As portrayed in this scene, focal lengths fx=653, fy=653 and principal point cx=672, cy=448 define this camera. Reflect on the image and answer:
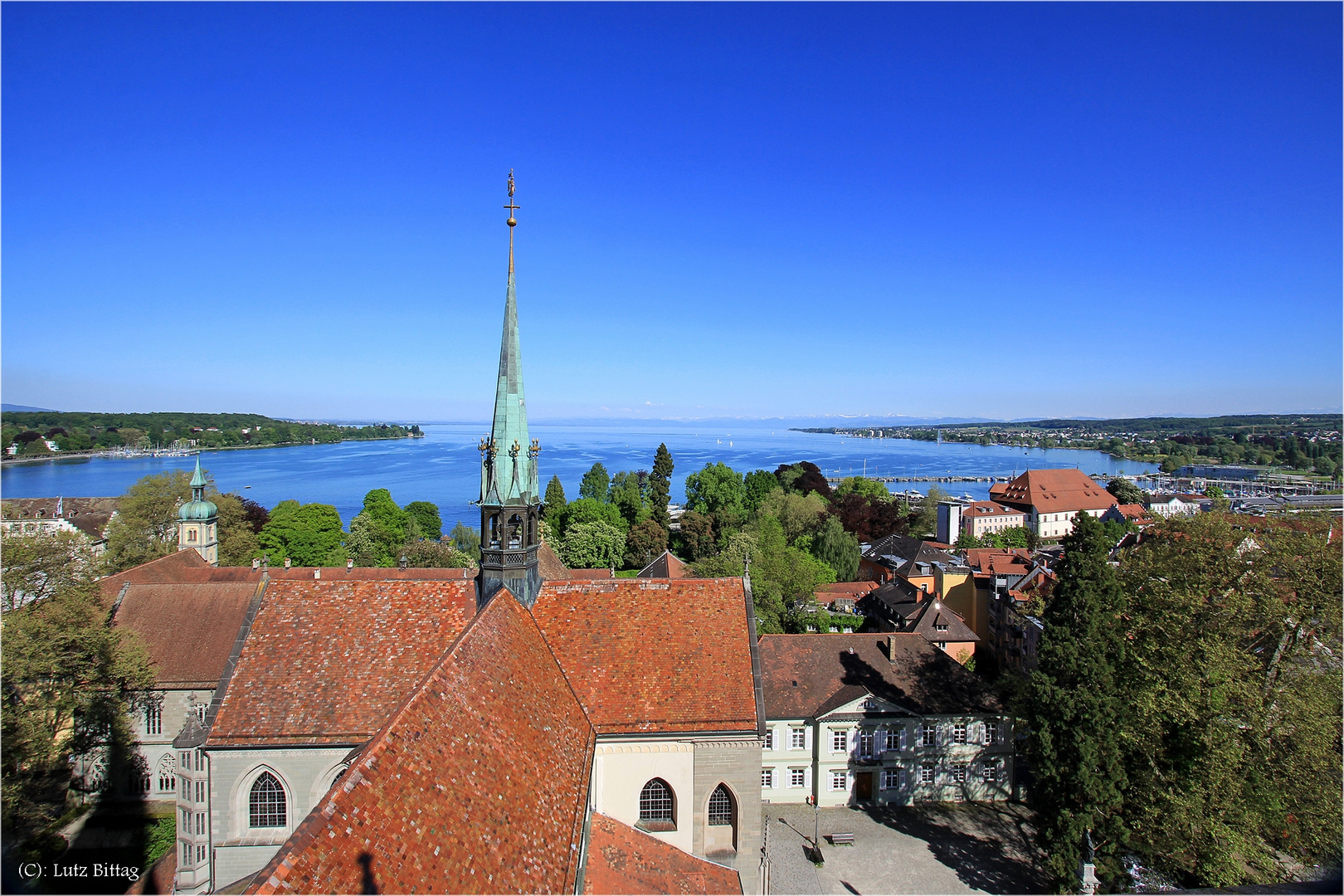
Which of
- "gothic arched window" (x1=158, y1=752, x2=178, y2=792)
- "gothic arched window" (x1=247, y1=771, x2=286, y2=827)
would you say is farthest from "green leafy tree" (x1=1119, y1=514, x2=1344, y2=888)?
"gothic arched window" (x1=158, y1=752, x2=178, y2=792)

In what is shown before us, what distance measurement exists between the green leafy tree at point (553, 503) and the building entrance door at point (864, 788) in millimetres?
50616

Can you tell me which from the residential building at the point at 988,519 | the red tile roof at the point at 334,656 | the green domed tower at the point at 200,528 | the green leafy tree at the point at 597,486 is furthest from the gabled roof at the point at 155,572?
the residential building at the point at 988,519

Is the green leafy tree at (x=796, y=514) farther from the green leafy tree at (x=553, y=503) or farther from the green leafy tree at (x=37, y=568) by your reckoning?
the green leafy tree at (x=37, y=568)

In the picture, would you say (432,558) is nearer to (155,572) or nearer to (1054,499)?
(155,572)

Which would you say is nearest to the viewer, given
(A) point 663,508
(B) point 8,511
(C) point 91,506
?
(B) point 8,511

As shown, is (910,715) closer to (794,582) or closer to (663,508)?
(794,582)

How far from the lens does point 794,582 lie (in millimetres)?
48188

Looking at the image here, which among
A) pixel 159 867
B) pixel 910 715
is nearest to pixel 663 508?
pixel 910 715

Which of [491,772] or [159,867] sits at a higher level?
[491,772]

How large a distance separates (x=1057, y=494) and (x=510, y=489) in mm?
101794

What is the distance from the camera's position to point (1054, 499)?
97.3 metres

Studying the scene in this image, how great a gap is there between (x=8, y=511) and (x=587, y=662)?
90.2m

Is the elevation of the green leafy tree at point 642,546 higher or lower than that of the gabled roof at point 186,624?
lower

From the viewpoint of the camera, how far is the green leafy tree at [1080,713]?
64.4 ft
